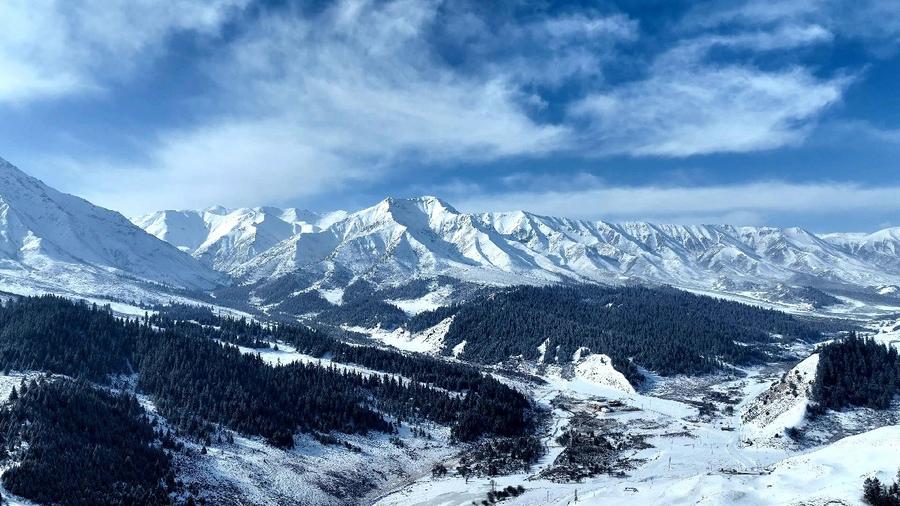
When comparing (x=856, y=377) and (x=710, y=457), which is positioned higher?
(x=856, y=377)

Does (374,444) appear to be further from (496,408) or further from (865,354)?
(865,354)

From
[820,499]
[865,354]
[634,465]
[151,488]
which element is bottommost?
[151,488]

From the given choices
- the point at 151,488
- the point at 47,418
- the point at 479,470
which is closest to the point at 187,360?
the point at 47,418

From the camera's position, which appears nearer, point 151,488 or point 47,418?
point 151,488

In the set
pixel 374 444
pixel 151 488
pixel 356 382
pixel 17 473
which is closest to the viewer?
pixel 17 473

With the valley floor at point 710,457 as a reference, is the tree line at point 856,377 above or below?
above

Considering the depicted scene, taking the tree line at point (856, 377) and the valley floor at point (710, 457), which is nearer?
the valley floor at point (710, 457)

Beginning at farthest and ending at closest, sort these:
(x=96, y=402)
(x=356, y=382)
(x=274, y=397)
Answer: (x=356, y=382), (x=274, y=397), (x=96, y=402)

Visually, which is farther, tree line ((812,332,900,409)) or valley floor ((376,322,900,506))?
tree line ((812,332,900,409))

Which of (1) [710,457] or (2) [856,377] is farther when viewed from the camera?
(2) [856,377]

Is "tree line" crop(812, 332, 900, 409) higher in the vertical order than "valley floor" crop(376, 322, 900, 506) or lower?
higher

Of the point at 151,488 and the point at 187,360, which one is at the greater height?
the point at 187,360
